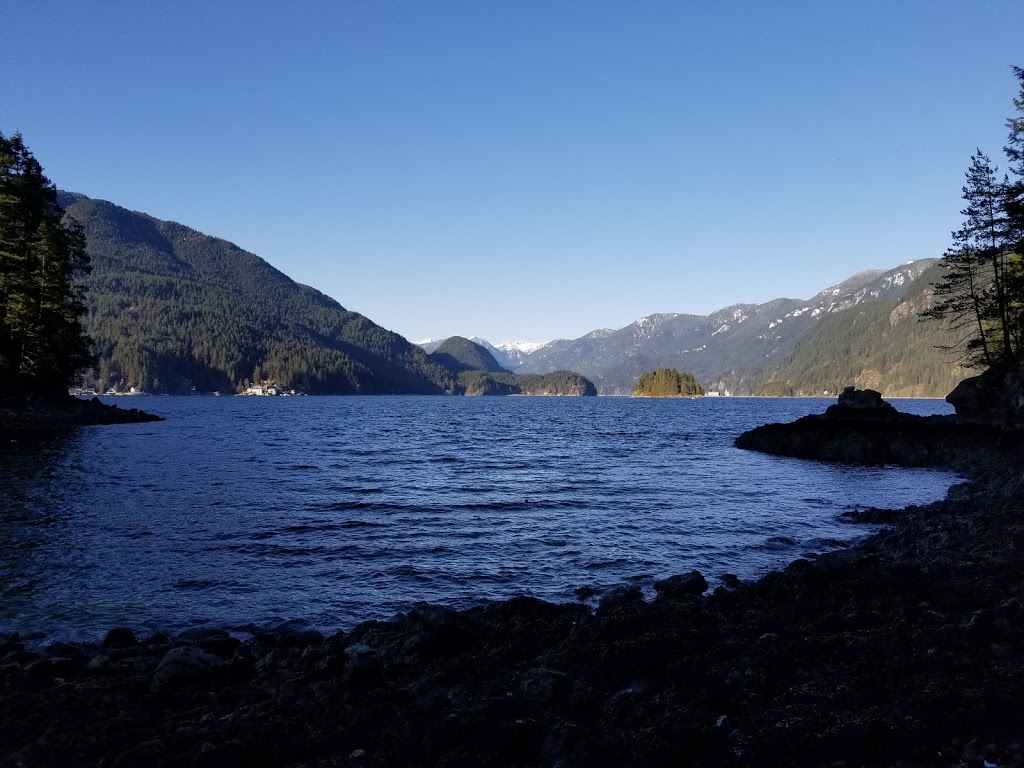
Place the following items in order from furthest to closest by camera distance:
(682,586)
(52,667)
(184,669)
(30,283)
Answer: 1. (30,283)
2. (682,586)
3. (52,667)
4. (184,669)

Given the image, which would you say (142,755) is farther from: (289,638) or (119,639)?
(119,639)

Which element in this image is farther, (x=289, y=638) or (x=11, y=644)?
Result: (x=289, y=638)

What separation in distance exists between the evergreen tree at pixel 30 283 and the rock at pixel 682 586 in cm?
7259

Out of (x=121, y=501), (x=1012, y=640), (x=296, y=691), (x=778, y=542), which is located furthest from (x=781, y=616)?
(x=121, y=501)

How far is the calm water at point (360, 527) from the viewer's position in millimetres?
15578

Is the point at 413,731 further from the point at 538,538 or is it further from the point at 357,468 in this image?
the point at 357,468

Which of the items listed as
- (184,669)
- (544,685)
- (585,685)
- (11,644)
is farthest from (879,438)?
(11,644)

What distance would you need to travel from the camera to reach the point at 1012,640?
9.18 m

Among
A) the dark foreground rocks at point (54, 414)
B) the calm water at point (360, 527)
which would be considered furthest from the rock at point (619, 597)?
the dark foreground rocks at point (54, 414)

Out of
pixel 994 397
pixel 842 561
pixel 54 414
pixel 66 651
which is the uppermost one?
pixel 994 397

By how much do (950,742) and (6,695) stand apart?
12.7m

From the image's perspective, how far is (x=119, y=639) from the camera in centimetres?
1225

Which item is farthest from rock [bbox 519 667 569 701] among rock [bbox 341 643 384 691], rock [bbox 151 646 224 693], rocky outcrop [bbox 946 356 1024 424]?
rocky outcrop [bbox 946 356 1024 424]

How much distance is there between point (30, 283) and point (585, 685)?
7791 cm
